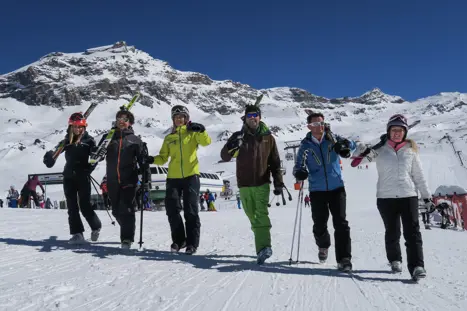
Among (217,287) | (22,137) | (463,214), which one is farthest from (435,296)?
(22,137)

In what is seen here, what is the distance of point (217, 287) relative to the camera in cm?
351

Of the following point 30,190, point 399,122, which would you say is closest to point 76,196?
point 399,122

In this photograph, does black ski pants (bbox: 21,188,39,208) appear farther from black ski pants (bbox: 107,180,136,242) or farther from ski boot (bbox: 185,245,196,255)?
ski boot (bbox: 185,245,196,255)

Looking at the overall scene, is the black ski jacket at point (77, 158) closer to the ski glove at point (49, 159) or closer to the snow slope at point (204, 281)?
the ski glove at point (49, 159)

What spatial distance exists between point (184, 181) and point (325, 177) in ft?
6.23

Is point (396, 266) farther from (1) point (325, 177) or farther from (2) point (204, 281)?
(2) point (204, 281)

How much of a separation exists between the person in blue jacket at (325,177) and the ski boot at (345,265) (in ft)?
0.04

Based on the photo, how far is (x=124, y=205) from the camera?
535 centimetres

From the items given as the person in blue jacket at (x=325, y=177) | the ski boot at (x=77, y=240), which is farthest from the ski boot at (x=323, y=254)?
the ski boot at (x=77, y=240)

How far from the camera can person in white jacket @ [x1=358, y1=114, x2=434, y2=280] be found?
4301mm

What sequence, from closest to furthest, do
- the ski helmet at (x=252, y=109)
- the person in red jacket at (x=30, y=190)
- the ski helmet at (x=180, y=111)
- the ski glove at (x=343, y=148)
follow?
the ski glove at (x=343, y=148)
the ski helmet at (x=252, y=109)
the ski helmet at (x=180, y=111)
the person in red jacket at (x=30, y=190)

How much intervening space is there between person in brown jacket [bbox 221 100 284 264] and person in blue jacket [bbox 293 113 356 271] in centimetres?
39

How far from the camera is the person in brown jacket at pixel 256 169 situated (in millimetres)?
4844

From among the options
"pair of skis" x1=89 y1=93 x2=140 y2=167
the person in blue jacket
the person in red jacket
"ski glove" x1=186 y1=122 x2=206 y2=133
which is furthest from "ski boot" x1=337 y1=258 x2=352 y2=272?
the person in red jacket
